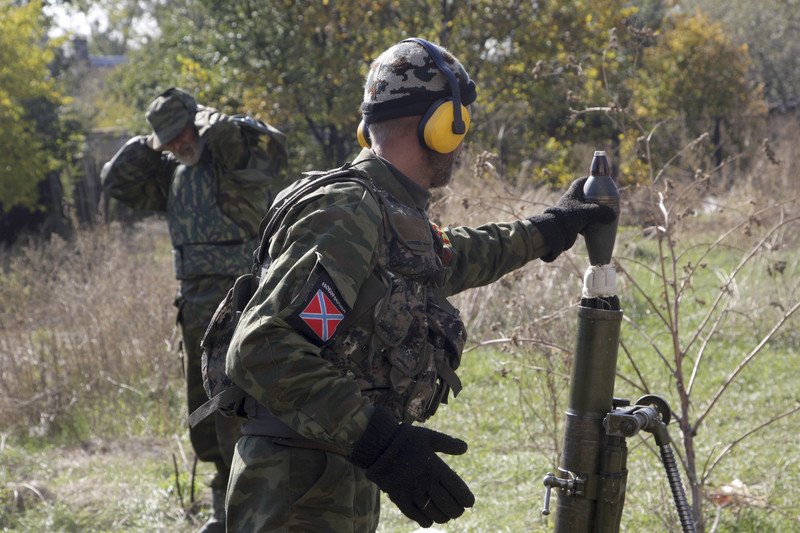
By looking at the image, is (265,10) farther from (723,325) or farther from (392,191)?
(392,191)

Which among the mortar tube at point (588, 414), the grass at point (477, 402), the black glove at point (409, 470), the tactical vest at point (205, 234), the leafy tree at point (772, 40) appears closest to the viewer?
the black glove at point (409, 470)

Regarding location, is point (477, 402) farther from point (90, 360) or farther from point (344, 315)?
point (344, 315)

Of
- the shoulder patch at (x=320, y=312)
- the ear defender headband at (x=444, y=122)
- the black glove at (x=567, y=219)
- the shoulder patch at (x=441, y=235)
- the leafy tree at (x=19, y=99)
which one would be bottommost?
the shoulder patch at (x=320, y=312)

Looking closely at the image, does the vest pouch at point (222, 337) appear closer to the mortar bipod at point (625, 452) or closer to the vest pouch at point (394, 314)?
the vest pouch at point (394, 314)

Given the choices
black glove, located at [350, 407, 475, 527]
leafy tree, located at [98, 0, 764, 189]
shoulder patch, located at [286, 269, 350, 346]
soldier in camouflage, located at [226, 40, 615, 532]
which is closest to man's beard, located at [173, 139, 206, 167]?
soldier in camouflage, located at [226, 40, 615, 532]

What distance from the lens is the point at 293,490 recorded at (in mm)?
2242

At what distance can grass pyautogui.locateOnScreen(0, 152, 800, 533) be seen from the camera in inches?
171

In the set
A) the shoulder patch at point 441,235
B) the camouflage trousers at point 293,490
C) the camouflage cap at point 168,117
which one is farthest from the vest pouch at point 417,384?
the camouflage cap at point 168,117

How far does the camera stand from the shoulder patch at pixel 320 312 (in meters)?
1.97

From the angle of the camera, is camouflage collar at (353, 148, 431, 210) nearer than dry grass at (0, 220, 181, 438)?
Yes

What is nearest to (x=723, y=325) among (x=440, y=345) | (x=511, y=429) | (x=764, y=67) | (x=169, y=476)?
(x=511, y=429)

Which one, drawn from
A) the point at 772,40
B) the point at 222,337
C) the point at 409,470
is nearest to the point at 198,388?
the point at 222,337

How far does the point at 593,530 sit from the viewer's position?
2104 millimetres

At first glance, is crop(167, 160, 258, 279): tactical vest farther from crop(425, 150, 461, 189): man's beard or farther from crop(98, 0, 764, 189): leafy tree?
crop(98, 0, 764, 189): leafy tree
